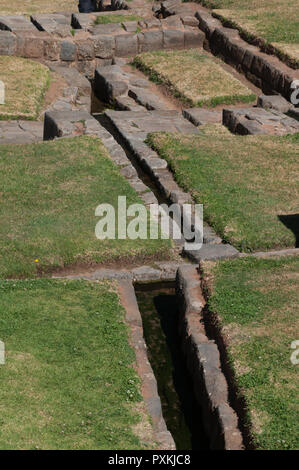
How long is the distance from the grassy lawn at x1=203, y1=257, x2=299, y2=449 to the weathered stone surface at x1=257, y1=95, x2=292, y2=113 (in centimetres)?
778

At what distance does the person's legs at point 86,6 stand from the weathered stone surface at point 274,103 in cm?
1252

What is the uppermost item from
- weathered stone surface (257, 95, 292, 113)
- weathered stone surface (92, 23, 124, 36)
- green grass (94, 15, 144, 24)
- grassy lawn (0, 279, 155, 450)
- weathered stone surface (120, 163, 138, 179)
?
grassy lawn (0, 279, 155, 450)

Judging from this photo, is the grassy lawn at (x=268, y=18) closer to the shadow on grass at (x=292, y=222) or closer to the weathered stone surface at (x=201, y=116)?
the weathered stone surface at (x=201, y=116)

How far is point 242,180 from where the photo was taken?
1412 centimetres

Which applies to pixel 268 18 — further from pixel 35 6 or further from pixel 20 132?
pixel 20 132

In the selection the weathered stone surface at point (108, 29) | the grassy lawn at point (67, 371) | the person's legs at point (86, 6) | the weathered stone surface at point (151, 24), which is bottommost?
the person's legs at point (86, 6)

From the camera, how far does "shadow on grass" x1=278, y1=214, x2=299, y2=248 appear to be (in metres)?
12.6

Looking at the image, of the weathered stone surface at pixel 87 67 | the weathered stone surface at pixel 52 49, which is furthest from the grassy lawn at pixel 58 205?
the weathered stone surface at pixel 87 67

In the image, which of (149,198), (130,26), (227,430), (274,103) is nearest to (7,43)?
(130,26)

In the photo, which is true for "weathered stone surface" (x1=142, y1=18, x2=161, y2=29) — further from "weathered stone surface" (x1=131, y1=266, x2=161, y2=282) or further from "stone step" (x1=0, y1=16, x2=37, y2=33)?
"weathered stone surface" (x1=131, y1=266, x2=161, y2=282)

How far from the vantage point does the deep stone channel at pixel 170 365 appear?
360 inches

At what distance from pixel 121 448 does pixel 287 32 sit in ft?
53.0

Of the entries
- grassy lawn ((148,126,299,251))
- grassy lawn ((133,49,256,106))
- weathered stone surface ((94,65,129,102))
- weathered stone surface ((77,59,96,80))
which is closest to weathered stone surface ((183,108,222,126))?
grassy lawn ((148,126,299,251))
